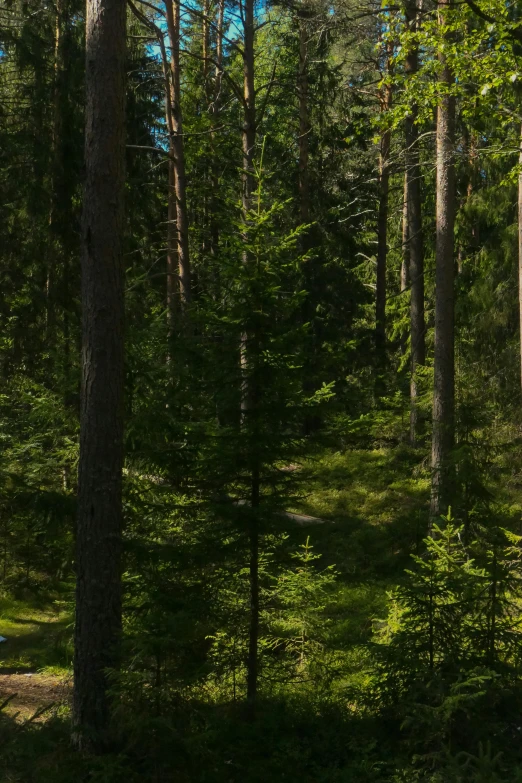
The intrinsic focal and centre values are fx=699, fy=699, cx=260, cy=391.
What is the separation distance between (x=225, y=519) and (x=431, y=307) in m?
14.0

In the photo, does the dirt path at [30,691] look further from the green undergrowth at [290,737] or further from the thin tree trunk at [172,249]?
the thin tree trunk at [172,249]

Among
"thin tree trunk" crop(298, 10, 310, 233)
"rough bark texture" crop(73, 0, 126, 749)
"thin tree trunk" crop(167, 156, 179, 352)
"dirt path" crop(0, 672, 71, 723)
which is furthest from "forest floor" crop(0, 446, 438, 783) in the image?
"thin tree trunk" crop(298, 10, 310, 233)

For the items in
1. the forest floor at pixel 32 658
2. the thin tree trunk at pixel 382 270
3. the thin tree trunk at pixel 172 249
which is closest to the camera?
the forest floor at pixel 32 658

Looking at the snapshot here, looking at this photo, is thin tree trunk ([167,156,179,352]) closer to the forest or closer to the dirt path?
the forest

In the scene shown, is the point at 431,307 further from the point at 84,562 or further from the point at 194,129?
the point at 84,562

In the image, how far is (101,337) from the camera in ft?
19.5

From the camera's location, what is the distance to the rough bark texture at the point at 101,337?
587 cm

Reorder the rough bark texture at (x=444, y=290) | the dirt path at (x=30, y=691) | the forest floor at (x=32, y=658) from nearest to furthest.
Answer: the dirt path at (x=30, y=691) < the forest floor at (x=32, y=658) < the rough bark texture at (x=444, y=290)

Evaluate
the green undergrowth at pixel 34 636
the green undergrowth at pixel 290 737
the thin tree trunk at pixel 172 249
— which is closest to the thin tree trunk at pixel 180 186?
the thin tree trunk at pixel 172 249

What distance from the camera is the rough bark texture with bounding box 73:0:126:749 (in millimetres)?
5871

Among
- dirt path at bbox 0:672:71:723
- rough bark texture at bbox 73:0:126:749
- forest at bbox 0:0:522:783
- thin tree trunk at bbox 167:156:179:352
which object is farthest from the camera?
thin tree trunk at bbox 167:156:179:352

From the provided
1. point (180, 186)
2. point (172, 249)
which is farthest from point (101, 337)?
point (172, 249)

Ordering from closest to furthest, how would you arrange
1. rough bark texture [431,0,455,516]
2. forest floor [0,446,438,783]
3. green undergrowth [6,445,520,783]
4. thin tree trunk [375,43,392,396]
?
green undergrowth [6,445,520,783]
forest floor [0,446,438,783]
rough bark texture [431,0,455,516]
thin tree trunk [375,43,392,396]

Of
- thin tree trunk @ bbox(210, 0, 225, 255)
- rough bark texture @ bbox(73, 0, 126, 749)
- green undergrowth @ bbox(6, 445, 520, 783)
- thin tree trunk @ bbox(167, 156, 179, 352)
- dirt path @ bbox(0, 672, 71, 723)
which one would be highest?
thin tree trunk @ bbox(210, 0, 225, 255)
